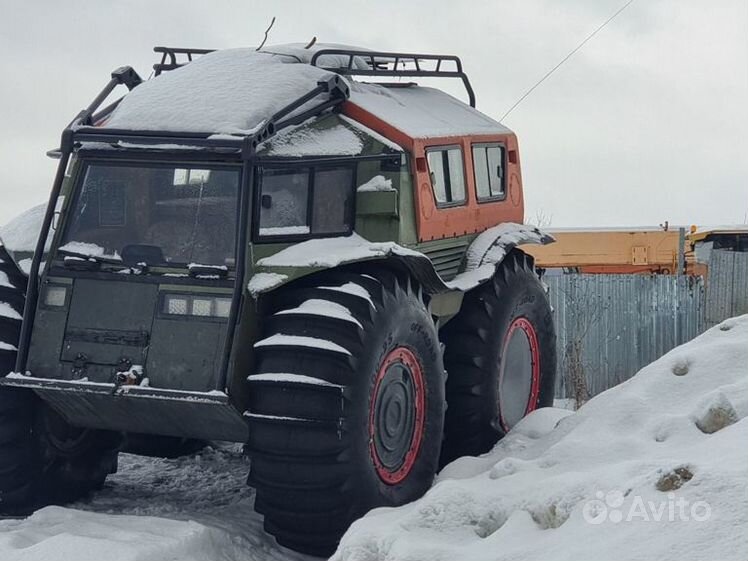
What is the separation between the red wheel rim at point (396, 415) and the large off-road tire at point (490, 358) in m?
1.33

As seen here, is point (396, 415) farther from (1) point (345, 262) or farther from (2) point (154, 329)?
(2) point (154, 329)

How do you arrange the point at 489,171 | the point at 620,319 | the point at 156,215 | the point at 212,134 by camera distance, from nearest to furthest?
the point at 212,134 < the point at 156,215 < the point at 489,171 < the point at 620,319

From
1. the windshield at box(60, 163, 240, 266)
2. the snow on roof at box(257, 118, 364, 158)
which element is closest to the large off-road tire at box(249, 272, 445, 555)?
the windshield at box(60, 163, 240, 266)

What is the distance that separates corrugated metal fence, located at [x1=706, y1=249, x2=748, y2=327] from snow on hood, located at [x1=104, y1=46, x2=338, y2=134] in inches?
459

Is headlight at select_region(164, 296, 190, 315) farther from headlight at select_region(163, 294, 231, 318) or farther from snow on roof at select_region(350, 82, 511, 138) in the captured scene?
snow on roof at select_region(350, 82, 511, 138)

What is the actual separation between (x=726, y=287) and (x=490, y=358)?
10.7 m

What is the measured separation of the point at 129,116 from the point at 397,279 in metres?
2.04

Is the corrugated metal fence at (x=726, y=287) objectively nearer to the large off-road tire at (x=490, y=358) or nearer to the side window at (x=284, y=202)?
the large off-road tire at (x=490, y=358)

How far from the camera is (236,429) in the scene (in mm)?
6957

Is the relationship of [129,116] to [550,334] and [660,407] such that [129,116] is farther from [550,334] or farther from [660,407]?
[550,334]

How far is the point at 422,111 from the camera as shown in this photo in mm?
9188

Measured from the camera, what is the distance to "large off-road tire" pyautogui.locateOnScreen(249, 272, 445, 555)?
21.4 ft

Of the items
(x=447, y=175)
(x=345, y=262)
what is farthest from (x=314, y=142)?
(x=447, y=175)

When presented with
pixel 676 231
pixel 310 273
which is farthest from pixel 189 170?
pixel 676 231
